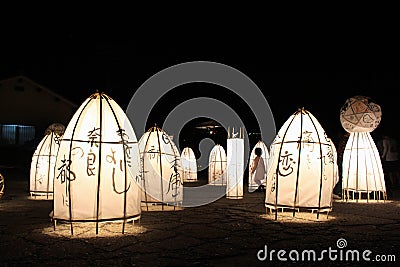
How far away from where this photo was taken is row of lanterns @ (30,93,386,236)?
24.3 ft

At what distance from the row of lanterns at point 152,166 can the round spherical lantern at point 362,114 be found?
0.03 metres

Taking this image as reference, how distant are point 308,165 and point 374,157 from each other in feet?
15.9

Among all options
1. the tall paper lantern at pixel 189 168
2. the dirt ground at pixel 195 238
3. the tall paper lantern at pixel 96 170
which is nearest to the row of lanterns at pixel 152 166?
the tall paper lantern at pixel 96 170

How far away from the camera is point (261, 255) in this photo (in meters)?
5.83

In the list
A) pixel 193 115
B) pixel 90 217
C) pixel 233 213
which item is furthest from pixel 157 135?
pixel 193 115

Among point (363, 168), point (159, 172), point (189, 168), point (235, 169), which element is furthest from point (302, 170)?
point (189, 168)

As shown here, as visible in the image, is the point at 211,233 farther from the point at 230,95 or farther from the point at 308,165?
the point at 230,95

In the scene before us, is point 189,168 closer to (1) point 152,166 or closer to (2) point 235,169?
(2) point 235,169

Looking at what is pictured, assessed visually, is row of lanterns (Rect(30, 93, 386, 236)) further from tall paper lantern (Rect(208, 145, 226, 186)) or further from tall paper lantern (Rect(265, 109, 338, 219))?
tall paper lantern (Rect(208, 145, 226, 186))

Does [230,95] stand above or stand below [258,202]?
above

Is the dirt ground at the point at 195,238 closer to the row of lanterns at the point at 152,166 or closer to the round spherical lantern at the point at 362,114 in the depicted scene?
the row of lanterns at the point at 152,166

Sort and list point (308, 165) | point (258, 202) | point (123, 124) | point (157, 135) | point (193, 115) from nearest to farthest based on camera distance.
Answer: point (123, 124)
point (308, 165)
point (157, 135)
point (258, 202)
point (193, 115)

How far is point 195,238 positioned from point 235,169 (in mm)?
7410

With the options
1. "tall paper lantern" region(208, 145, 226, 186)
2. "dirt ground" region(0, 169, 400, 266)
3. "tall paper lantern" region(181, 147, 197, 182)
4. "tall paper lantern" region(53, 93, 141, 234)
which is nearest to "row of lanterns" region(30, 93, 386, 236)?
"tall paper lantern" region(53, 93, 141, 234)
